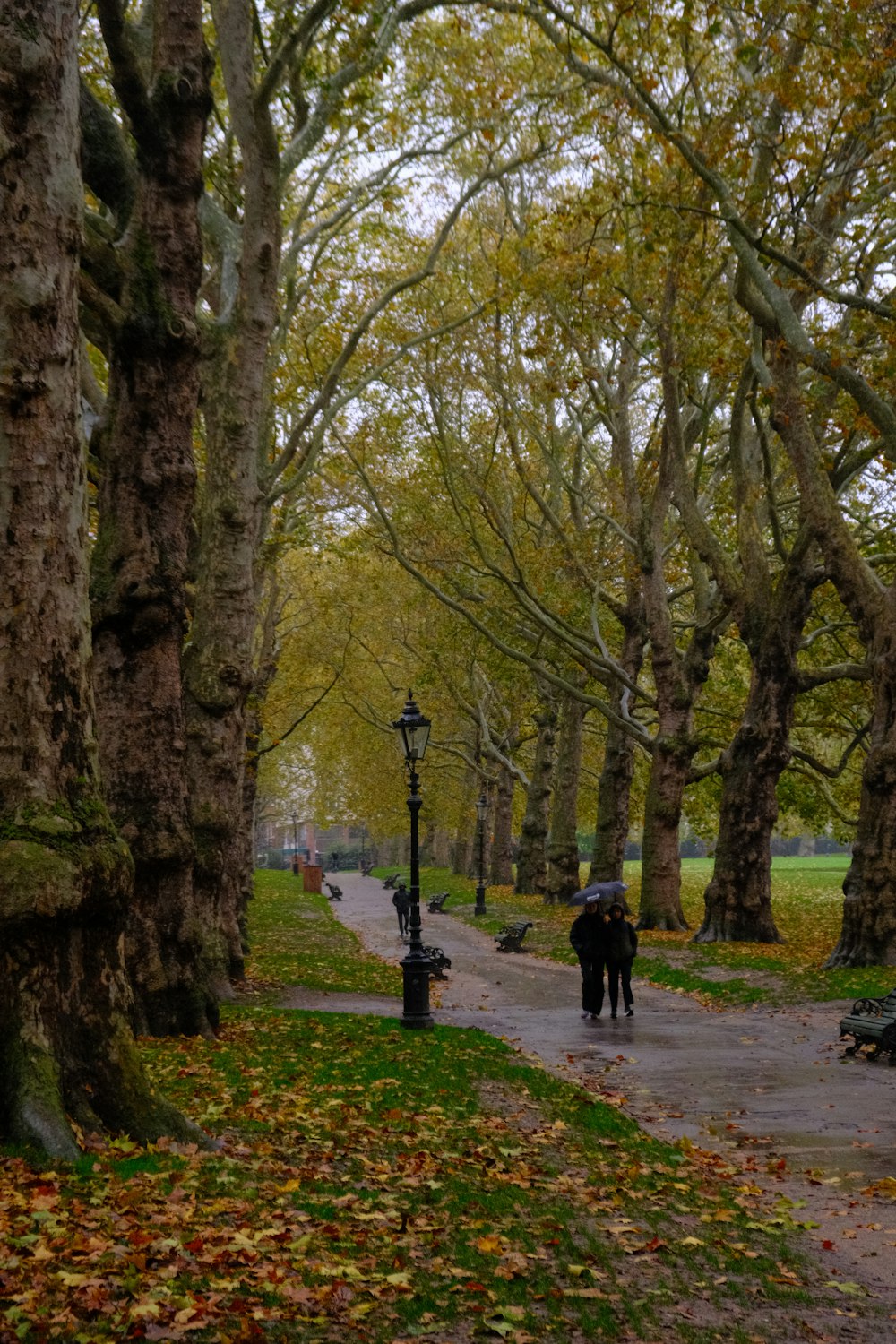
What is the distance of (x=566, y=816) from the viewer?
3322 centimetres

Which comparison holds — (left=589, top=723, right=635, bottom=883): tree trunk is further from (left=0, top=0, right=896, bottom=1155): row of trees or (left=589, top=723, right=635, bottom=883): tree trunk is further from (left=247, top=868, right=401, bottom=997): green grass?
(left=247, top=868, right=401, bottom=997): green grass

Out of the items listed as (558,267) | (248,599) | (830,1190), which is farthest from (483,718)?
(830,1190)

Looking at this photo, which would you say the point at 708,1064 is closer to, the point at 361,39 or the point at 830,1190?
the point at 830,1190

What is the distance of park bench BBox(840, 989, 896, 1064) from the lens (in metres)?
11.4

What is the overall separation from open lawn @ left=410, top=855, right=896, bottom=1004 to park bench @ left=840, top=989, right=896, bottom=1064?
3.22 m

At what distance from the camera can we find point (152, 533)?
10.1m

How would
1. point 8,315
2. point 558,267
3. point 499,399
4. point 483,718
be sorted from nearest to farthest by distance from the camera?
point 8,315, point 558,267, point 499,399, point 483,718

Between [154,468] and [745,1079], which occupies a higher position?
[154,468]

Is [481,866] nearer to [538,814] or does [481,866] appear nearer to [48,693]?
[538,814]

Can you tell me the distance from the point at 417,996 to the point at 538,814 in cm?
2484

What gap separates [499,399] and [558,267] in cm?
741

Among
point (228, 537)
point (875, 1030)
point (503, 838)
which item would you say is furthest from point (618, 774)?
point (503, 838)

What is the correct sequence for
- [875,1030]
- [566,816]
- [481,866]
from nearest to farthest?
[875,1030] → [566,816] → [481,866]

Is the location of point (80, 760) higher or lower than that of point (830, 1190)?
higher
